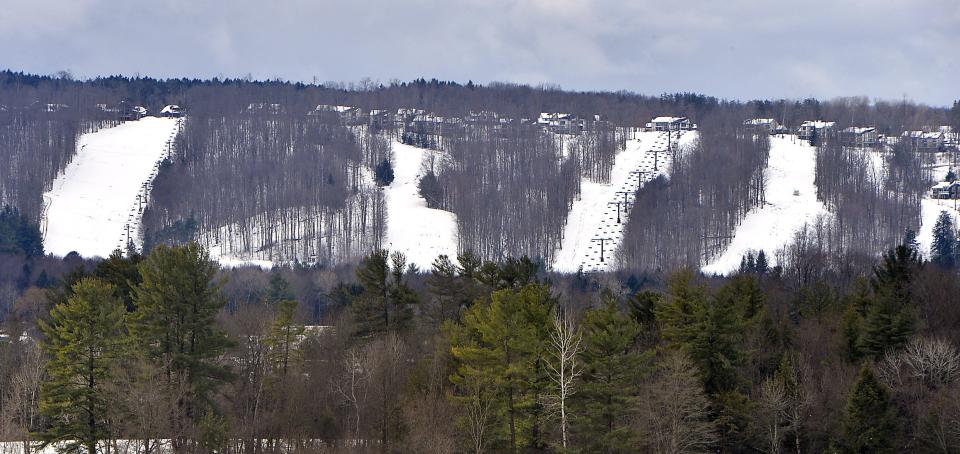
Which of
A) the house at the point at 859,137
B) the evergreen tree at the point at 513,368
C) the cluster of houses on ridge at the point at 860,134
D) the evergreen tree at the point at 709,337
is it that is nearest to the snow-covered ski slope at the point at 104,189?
the cluster of houses on ridge at the point at 860,134

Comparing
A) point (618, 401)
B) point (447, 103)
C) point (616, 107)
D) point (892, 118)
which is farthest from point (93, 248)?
point (892, 118)

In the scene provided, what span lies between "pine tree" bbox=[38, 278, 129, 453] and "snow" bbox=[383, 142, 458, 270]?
77478 millimetres

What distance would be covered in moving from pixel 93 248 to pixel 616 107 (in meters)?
87.7

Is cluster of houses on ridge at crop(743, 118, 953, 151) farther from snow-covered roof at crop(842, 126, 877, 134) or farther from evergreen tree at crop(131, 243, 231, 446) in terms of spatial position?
evergreen tree at crop(131, 243, 231, 446)

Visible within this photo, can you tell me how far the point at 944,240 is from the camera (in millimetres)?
117188

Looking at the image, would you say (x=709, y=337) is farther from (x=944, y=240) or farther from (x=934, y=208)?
(x=934, y=208)

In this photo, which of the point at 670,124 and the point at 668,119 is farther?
the point at 668,119

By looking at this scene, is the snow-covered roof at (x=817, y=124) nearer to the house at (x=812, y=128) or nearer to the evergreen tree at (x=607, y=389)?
the house at (x=812, y=128)

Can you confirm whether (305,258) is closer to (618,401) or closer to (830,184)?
(830,184)

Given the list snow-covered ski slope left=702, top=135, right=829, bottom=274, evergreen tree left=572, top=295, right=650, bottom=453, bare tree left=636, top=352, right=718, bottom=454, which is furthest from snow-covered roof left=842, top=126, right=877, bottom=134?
evergreen tree left=572, top=295, right=650, bottom=453

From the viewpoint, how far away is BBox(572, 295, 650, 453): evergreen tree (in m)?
41.8

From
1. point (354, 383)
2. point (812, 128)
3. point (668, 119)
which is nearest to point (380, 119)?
point (668, 119)

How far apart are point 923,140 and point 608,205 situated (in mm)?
48170

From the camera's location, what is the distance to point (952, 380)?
164 feet
